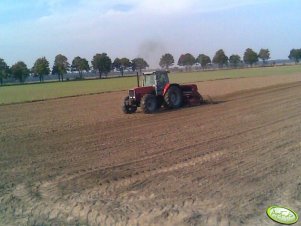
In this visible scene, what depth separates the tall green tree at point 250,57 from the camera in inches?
5418

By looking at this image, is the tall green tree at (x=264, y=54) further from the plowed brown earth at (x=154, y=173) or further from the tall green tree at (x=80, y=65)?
the plowed brown earth at (x=154, y=173)

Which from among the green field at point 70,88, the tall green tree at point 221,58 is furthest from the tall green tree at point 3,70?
the tall green tree at point 221,58

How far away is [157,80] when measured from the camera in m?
17.9

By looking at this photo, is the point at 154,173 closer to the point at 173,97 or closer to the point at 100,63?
the point at 173,97

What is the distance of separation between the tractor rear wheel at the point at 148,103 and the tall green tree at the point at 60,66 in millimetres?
Answer: 84310

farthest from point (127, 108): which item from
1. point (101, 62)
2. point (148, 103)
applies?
point (101, 62)

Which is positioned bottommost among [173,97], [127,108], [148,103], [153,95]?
[127,108]

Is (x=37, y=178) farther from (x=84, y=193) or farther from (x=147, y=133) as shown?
(x=147, y=133)

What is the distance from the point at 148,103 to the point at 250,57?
127 metres

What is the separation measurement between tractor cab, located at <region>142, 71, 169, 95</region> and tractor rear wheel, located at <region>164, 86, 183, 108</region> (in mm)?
370

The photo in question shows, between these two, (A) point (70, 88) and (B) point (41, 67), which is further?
(B) point (41, 67)

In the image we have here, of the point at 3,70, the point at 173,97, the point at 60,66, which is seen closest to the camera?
the point at 173,97

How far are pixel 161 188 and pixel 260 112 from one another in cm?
1002

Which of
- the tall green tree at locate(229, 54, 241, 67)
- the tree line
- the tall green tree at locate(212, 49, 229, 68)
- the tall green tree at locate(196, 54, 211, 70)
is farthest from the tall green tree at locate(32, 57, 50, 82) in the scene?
the tall green tree at locate(229, 54, 241, 67)
